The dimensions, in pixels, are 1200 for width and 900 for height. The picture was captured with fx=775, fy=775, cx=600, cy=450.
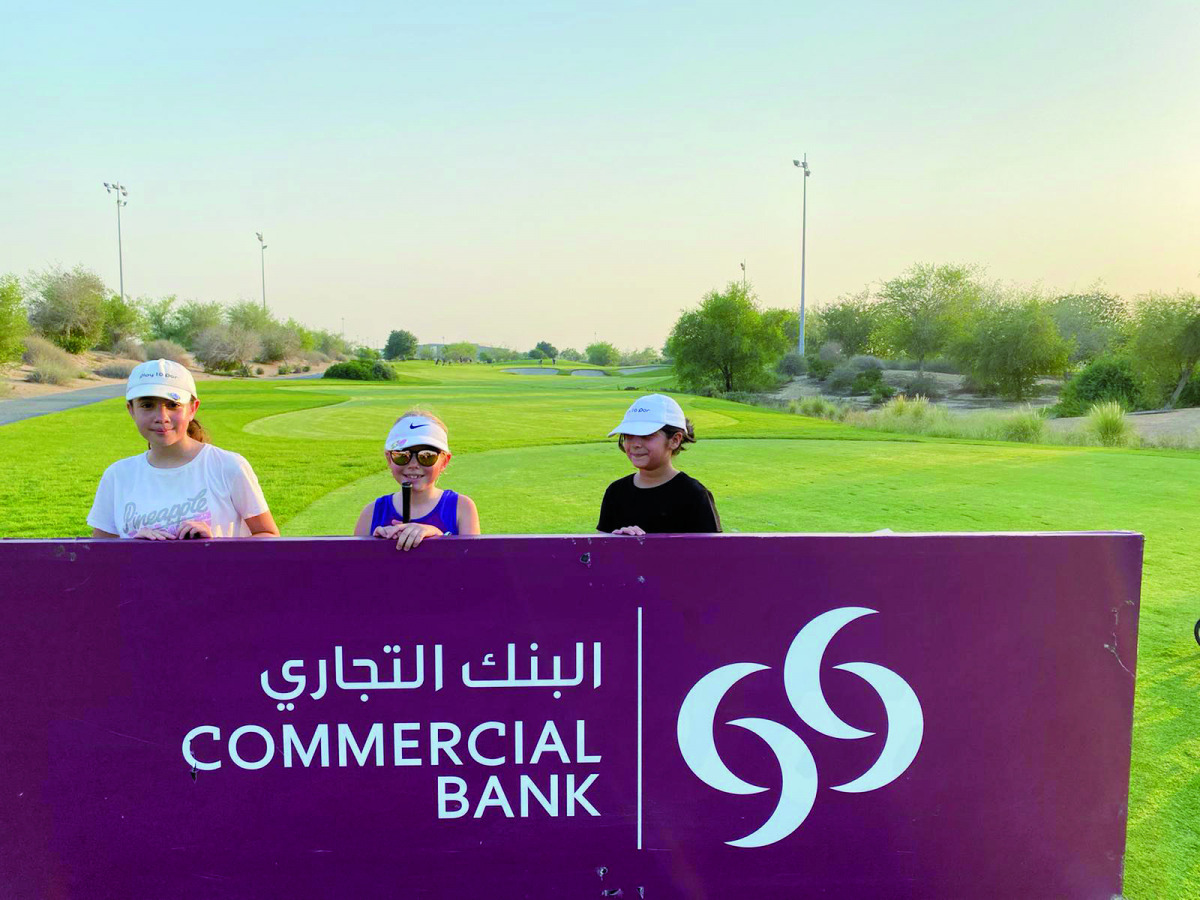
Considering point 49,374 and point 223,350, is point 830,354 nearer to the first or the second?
point 223,350

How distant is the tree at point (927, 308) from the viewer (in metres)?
46.9

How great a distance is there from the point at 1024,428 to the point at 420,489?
70.3 feet

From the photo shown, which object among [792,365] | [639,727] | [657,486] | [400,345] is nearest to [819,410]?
[792,365]

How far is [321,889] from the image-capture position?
2.20 metres

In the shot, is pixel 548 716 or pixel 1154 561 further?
pixel 1154 561

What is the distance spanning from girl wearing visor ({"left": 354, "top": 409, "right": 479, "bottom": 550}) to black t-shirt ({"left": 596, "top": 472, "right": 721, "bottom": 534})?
0.65 meters

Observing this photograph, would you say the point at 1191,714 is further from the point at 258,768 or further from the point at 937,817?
the point at 258,768

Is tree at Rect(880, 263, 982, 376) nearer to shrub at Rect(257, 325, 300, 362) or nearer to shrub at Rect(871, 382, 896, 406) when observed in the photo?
shrub at Rect(871, 382, 896, 406)

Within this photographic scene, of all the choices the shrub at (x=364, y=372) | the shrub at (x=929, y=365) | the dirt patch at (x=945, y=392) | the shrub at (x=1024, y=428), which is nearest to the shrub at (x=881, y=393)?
the dirt patch at (x=945, y=392)

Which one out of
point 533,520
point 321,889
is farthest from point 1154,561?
point 321,889

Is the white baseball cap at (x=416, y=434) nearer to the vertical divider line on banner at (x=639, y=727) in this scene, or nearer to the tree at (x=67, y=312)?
the vertical divider line on banner at (x=639, y=727)

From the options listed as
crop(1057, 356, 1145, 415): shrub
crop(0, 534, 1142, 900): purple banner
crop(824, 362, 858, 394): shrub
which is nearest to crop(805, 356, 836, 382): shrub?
crop(824, 362, 858, 394): shrub

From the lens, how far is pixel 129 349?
167 ft

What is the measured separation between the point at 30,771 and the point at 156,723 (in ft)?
1.22
